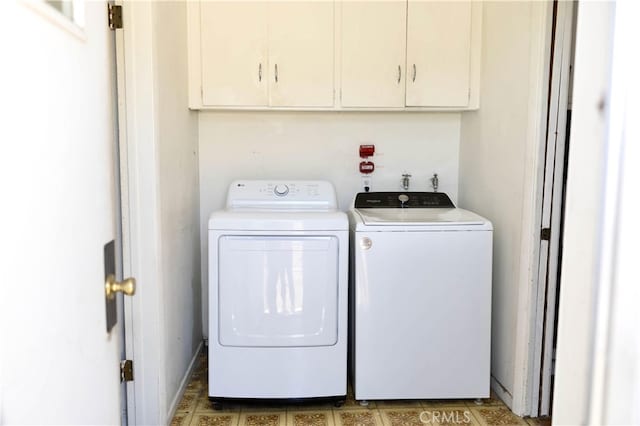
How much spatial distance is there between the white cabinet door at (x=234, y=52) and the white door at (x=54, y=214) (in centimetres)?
165

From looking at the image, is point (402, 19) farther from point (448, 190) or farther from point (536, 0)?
point (448, 190)

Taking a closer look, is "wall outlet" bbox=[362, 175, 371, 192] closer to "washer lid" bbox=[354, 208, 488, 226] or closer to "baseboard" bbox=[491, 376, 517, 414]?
"washer lid" bbox=[354, 208, 488, 226]

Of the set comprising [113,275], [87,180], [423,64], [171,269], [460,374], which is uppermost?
[423,64]

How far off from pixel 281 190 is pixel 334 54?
782 millimetres

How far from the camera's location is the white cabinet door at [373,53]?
2.60 metres

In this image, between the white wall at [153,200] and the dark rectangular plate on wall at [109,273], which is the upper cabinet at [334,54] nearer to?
the white wall at [153,200]

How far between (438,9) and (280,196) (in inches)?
51.6

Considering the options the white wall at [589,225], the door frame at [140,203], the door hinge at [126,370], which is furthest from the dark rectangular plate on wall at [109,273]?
→ the door hinge at [126,370]

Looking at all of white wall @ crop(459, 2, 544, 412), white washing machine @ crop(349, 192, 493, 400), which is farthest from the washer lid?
white wall @ crop(459, 2, 544, 412)

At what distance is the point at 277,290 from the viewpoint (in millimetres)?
2242

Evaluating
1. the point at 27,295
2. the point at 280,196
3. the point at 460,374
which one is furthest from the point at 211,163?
the point at 27,295

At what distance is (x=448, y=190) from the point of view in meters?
3.03

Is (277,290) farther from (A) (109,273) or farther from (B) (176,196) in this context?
(A) (109,273)

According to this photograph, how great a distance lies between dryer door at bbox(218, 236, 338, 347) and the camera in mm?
2229
